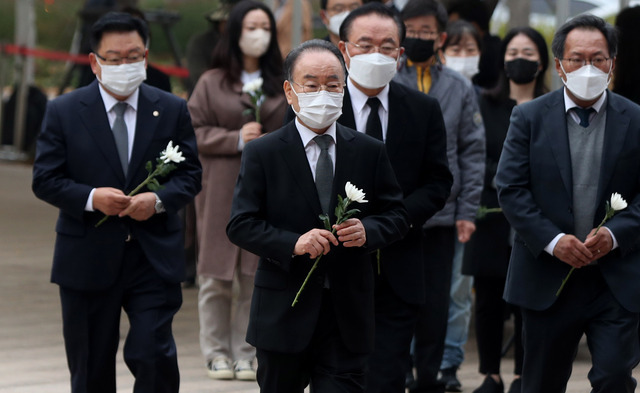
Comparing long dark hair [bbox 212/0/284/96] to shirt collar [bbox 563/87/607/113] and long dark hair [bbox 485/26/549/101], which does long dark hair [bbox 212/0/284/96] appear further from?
shirt collar [bbox 563/87/607/113]

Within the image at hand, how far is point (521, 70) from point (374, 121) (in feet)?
5.85

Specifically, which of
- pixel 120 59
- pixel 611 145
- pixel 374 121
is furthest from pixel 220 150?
pixel 611 145

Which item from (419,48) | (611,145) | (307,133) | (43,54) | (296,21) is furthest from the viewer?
(43,54)

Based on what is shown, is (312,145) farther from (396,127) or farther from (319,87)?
(396,127)

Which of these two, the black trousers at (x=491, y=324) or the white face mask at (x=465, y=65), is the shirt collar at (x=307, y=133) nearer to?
the black trousers at (x=491, y=324)

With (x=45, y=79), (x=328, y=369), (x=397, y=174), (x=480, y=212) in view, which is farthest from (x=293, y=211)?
(x=45, y=79)

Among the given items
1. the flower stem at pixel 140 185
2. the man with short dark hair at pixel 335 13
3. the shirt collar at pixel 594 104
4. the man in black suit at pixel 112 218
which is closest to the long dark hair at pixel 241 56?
the man with short dark hair at pixel 335 13

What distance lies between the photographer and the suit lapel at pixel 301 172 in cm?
474

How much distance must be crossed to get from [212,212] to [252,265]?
1.30ft

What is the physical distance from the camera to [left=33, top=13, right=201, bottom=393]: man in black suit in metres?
5.50

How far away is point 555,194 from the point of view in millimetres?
5160

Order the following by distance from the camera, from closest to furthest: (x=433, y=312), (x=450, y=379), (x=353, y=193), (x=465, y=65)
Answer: (x=353, y=193)
(x=433, y=312)
(x=450, y=379)
(x=465, y=65)

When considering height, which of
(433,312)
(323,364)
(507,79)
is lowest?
(433,312)

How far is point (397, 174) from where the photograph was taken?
5688mm
